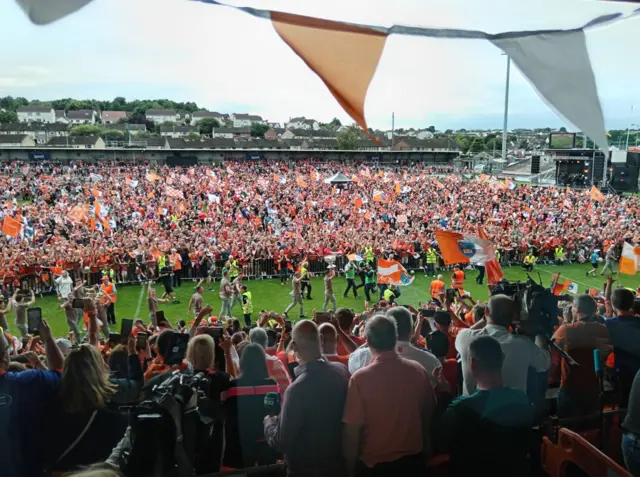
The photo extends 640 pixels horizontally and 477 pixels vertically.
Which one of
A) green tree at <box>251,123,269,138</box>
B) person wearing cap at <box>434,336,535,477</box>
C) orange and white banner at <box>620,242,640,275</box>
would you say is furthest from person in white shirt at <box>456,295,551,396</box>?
green tree at <box>251,123,269,138</box>

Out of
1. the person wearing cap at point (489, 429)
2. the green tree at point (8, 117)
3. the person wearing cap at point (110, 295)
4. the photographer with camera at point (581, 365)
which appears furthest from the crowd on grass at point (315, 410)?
the green tree at point (8, 117)

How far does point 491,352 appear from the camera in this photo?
2.79 metres

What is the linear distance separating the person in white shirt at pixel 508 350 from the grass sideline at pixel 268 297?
427 inches

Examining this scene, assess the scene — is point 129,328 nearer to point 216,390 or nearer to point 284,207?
point 216,390

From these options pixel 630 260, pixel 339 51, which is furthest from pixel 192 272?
pixel 339 51

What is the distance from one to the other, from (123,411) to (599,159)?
145 feet

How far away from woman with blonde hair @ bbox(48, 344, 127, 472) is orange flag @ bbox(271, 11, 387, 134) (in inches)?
86.3

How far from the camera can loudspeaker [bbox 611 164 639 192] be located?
43219mm

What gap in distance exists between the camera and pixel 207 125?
106m

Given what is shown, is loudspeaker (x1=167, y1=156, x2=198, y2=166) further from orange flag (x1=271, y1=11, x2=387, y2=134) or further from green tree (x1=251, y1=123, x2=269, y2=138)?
green tree (x1=251, y1=123, x2=269, y2=138)

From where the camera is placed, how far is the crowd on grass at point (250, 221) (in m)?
18.1

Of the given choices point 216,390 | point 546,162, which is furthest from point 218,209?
point 546,162

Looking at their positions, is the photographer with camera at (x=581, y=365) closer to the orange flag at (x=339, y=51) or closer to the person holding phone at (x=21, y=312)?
the orange flag at (x=339, y=51)

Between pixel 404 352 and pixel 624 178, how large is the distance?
47120 millimetres
